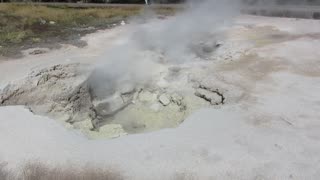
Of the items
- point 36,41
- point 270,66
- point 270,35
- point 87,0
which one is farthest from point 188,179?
point 87,0

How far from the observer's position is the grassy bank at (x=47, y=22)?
34.0ft

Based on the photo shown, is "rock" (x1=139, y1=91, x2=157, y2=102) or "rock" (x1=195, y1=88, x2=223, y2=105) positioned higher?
"rock" (x1=195, y1=88, x2=223, y2=105)

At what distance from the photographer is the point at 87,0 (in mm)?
16156

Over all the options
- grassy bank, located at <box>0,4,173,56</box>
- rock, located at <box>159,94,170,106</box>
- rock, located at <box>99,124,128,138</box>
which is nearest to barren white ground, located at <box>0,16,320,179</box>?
rock, located at <box>99,124,128,138</box>

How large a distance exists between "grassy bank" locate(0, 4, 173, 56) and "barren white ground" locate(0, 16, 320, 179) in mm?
3201

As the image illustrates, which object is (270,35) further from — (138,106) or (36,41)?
(36,41)

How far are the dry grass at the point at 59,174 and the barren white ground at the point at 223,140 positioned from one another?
0.11m

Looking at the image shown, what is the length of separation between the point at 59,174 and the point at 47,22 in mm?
8304

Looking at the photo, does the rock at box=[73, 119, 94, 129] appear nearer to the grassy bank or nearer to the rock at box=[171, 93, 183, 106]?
the rock at box=[171, 93, 183, 106]

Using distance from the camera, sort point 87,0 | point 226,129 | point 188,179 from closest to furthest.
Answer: point 188,179 → point 226,129 → point 87,0

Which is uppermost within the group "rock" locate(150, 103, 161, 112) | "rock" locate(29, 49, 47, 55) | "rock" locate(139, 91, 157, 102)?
"rock" locate(29, 49, 47, 55)

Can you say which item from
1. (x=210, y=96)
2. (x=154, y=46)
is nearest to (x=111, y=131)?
(x=210, y=96)

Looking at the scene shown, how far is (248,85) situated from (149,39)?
2999mm

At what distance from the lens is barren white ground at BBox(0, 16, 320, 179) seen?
4.73 metres
